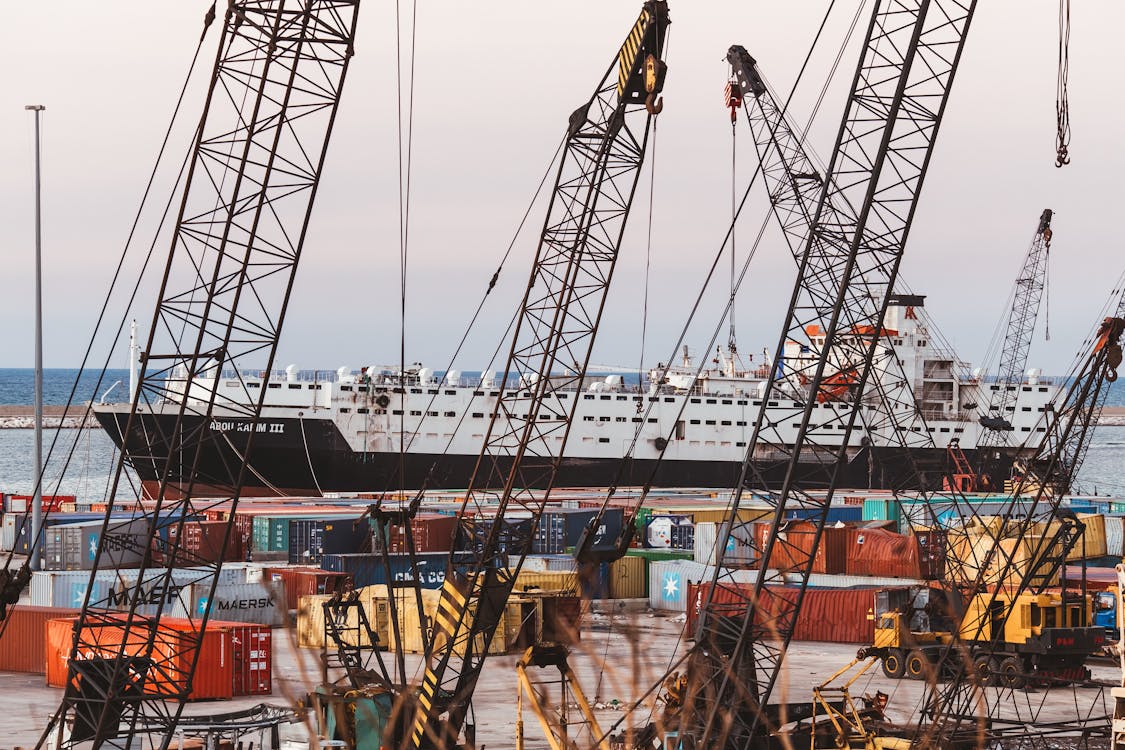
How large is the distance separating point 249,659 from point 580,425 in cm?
7081

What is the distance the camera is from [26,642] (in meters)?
36.8

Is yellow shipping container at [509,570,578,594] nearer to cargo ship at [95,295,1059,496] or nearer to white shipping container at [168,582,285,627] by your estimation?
white shipping container at [168,582,285,627]

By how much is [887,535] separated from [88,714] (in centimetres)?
3679

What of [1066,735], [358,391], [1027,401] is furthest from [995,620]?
[1027,401]

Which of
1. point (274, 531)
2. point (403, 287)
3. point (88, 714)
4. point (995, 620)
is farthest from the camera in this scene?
point (274, 531)

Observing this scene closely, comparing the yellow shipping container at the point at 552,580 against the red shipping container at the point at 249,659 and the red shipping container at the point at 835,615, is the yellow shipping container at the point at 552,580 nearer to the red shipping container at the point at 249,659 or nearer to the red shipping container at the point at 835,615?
the red shipping container at the point at 835,615

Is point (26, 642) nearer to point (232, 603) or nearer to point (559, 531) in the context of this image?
point (232, 603)

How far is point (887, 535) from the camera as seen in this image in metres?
54.7

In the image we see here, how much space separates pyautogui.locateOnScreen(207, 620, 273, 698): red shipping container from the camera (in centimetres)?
3350

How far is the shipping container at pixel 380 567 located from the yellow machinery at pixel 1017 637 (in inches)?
668

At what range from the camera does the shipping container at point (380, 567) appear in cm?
4834

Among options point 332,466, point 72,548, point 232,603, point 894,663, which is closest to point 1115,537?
point 894,663

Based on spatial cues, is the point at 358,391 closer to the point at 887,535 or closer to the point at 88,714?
the point at 887,535

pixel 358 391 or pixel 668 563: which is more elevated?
pixel 358 391
